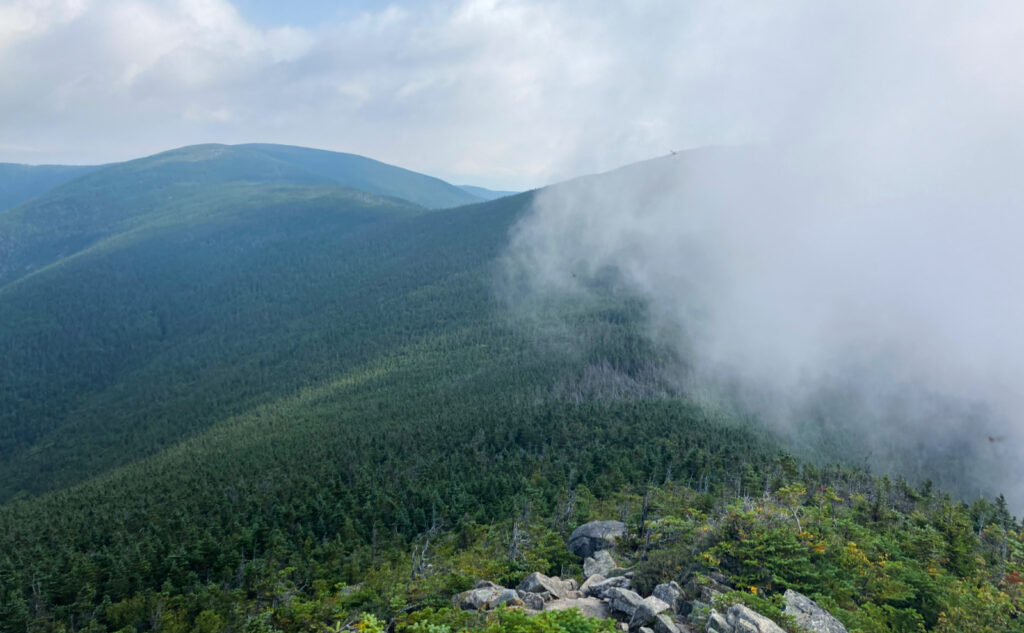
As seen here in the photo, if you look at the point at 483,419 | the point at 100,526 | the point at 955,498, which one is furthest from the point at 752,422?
the point at 100,526

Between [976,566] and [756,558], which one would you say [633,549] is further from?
[976,566]

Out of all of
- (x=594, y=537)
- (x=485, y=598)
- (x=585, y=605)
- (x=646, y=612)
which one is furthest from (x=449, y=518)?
(x=646, y=612)

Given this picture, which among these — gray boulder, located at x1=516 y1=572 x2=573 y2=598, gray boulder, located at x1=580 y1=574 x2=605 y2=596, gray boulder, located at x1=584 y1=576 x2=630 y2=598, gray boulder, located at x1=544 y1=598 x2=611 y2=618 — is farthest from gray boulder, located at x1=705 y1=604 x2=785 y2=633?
gray boulder, located at x1=516 y1=572 x2=573 y2=598

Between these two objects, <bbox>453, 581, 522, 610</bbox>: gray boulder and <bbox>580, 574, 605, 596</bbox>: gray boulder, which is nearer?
<bbox>453, 581, 522, 610</bbox>: gray boulder

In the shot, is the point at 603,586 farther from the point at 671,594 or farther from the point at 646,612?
the point at 646,612

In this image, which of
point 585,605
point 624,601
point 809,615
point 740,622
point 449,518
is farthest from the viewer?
point 449,518

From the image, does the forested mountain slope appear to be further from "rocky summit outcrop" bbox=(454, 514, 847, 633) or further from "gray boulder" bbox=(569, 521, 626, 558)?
"rocky summit outcrop" bbox=(454, 514, 847, 633)

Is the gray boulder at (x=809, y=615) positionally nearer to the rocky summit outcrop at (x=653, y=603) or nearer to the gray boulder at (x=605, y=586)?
the rocky summit outcrop at (x=653, y=603)
